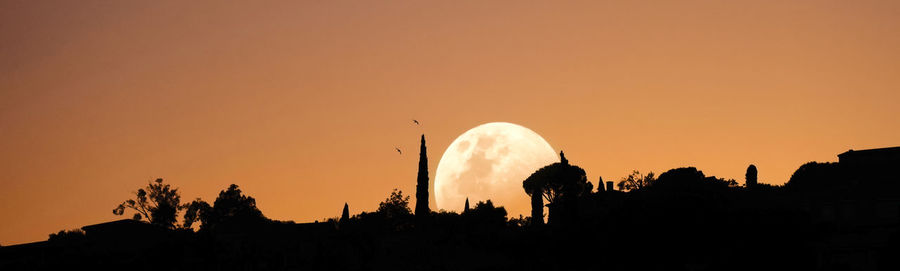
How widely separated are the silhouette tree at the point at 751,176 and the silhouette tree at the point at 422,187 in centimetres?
3573

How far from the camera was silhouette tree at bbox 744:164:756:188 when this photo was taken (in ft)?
333

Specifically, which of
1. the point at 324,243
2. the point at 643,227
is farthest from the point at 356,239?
the point at 643,227

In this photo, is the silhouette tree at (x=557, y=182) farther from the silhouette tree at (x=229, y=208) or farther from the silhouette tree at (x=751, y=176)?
the silhouette tree at (x=229, y=208)

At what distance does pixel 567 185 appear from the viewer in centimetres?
11300

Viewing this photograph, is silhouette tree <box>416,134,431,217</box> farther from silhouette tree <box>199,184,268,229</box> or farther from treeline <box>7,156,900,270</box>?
silhouette tree <box>199,184,268,229</box>

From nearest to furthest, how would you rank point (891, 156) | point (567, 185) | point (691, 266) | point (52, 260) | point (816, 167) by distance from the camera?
point (691, 266) < point (52, 260) < point (891, 156) < point (816, 167) < point (567, 185)

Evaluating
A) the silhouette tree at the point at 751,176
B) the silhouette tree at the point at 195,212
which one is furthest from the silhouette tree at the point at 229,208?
the silhouette tree at the point at 751,176

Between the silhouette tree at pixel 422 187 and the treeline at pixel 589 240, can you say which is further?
the silhouette tree at pixel 422 187

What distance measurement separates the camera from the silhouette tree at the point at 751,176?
101 metres

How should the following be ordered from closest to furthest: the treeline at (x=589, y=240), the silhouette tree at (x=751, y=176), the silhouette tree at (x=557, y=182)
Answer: the treeline at (x=589, y=240) → the silhouette tree at (x=751, y=176) → the silhouette tree at (x=557, y=182)

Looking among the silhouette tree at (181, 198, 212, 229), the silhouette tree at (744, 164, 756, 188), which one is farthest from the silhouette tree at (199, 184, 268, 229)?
the silhouette tree at (744, 164, 756, 188)

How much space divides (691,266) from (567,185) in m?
56.7

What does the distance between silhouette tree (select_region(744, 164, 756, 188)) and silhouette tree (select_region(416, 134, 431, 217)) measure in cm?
3573

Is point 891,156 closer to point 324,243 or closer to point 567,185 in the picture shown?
point 567,185
